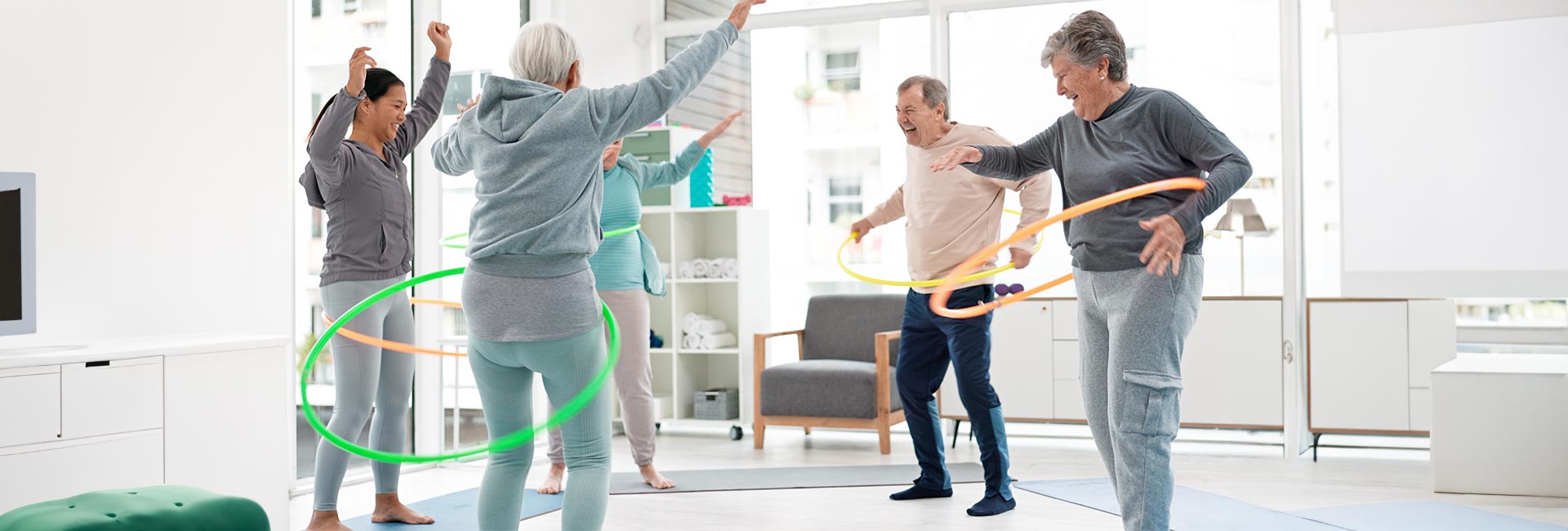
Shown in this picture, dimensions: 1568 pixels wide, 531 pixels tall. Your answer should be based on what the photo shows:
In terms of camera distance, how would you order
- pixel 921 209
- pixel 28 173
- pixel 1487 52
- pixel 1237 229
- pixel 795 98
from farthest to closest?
pixel 795 98 → pixel 1237 229 → pixel 1487 52 → pixel 921 209 → pixel 28 173

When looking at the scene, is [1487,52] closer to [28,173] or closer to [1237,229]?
[1237,229]

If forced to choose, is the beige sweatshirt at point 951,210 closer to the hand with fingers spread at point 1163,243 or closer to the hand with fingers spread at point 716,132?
the hand with fingers spread at point 716,132

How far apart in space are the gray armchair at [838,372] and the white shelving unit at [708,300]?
31cm

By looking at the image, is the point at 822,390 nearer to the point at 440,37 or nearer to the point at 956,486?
the point at 956,486

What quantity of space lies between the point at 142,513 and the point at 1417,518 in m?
3.86

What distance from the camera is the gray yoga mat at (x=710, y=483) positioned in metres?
4.28

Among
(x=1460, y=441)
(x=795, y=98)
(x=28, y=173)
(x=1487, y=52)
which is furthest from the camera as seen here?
(x=795, y=98)

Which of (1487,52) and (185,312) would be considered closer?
(185,312)

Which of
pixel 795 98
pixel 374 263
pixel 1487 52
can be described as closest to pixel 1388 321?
pixel 1487 52

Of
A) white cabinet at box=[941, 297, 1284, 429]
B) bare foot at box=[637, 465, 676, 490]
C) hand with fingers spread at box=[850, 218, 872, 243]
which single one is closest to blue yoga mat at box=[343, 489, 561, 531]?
bare foot at box=[637, 465, 676, 490]

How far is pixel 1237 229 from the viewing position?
19.3ft

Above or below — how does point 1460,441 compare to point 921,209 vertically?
below

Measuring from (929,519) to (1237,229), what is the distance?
8.77 ft

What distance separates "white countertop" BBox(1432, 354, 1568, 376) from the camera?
445 cm
